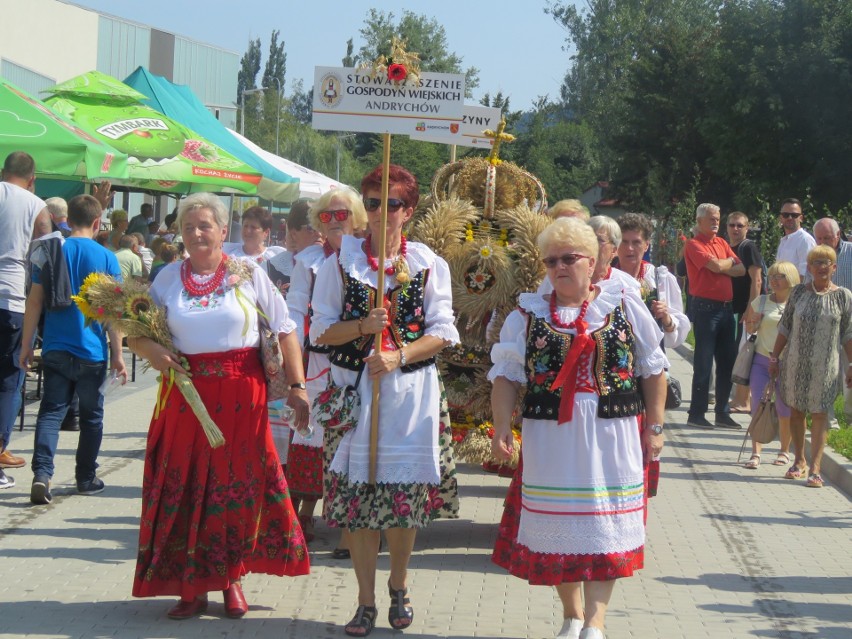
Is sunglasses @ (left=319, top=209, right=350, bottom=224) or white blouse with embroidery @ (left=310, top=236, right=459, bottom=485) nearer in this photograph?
white blouse with embroidery @ (left=310, top=236, right=459, bottom=485)

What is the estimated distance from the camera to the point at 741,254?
44.7 feet

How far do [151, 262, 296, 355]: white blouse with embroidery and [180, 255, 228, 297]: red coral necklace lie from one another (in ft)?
0.06

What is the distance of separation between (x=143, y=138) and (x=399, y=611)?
9231 millimetres

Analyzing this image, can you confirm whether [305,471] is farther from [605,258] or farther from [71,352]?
[605,258]

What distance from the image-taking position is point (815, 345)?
33.1 feet

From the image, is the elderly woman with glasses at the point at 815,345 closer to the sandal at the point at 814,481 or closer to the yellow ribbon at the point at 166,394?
the sandal at the point at 814,481

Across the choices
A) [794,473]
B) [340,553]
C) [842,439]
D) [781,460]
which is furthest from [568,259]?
[842,439]

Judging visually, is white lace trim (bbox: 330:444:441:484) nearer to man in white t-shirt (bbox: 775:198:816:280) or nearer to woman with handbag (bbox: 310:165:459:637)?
woman with handbag (bbox: 310:165:459:637)

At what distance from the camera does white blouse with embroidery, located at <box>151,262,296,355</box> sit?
18.8 ft

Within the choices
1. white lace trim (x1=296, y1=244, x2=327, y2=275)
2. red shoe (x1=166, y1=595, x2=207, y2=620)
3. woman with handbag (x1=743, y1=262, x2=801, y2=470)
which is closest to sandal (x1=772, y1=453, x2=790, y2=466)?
woman with handbag (x1=743, y1=262, x2=801, y2=470)

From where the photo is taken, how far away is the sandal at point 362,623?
557 cm

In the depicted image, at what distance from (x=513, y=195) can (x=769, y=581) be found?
281 centimetres

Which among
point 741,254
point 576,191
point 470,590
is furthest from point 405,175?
point 576,191

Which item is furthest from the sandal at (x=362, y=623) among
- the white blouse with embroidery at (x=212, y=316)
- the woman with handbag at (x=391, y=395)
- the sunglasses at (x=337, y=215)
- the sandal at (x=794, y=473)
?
the sandal at (x=794, y=473)
